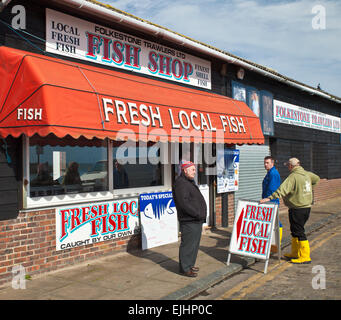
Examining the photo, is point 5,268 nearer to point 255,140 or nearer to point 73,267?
point 73,267

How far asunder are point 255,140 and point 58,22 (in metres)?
5.39

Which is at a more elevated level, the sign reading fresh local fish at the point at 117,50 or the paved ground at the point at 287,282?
the sign reading fresh local fish at the point at 117,50

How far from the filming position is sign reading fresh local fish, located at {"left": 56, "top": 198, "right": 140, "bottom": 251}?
20.8ft

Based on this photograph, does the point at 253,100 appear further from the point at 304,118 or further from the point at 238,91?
the point at 304,118

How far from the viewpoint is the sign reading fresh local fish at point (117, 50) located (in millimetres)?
6477

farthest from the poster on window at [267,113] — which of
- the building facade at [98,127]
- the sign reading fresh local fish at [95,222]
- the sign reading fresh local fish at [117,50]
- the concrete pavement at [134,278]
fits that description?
the sign reading fresh local fish at [95,222]

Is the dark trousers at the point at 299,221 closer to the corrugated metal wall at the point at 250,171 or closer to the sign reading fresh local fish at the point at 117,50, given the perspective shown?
the corrugated metal wall at the point at 250,171

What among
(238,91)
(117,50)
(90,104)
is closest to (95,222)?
(90,104)

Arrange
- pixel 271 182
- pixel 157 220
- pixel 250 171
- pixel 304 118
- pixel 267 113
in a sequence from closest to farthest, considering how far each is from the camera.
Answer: pixel 271 182
pixel 157 220
pixel 250 171
pixel 267 113
pixel 304 118

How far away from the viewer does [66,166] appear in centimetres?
677

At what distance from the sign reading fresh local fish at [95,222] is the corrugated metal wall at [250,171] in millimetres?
4366

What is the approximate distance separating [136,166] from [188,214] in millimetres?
2541
